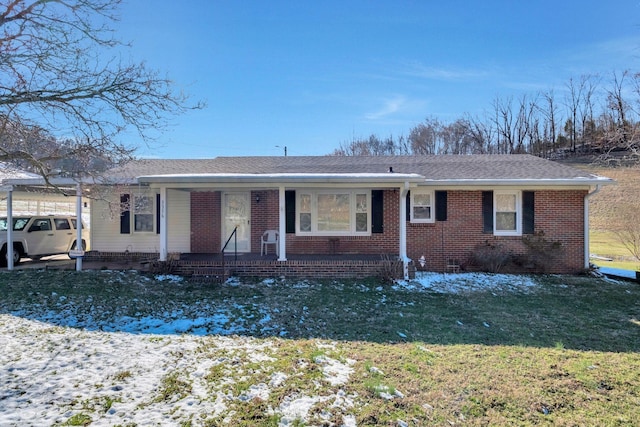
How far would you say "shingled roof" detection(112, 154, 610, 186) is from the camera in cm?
1034

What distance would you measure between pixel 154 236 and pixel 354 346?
8.69m

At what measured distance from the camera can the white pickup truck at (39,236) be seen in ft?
34.7

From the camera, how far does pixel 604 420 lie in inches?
123

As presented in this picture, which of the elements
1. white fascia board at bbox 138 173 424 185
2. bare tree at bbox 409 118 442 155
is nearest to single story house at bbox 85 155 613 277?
white fascia board at bbox 138 173 424 185

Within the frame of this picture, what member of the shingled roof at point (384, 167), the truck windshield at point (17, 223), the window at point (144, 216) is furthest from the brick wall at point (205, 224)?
the truck windshield at point (17, 223)

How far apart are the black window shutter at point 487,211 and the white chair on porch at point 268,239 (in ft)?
20.3

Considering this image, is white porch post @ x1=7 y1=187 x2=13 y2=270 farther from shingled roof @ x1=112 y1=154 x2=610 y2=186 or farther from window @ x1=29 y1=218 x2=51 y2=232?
shingled roof @ x1=112 y1=154 x2=610 y2=186

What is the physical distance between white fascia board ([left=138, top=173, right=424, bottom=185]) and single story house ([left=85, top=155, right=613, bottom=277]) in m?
0.42

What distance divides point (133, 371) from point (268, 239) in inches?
275

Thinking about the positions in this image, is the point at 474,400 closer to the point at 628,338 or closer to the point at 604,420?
the point at 604,420

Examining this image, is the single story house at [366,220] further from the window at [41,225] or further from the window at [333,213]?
the window at [41,225]

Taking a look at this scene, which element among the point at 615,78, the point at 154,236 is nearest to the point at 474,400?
the point at 154,236

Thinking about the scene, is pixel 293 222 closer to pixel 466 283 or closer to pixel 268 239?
pixel 268 239

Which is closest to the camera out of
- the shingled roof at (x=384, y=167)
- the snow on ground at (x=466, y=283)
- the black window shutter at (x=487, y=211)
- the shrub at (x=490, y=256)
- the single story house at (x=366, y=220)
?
the snow on ground at (x=466, y=283)
